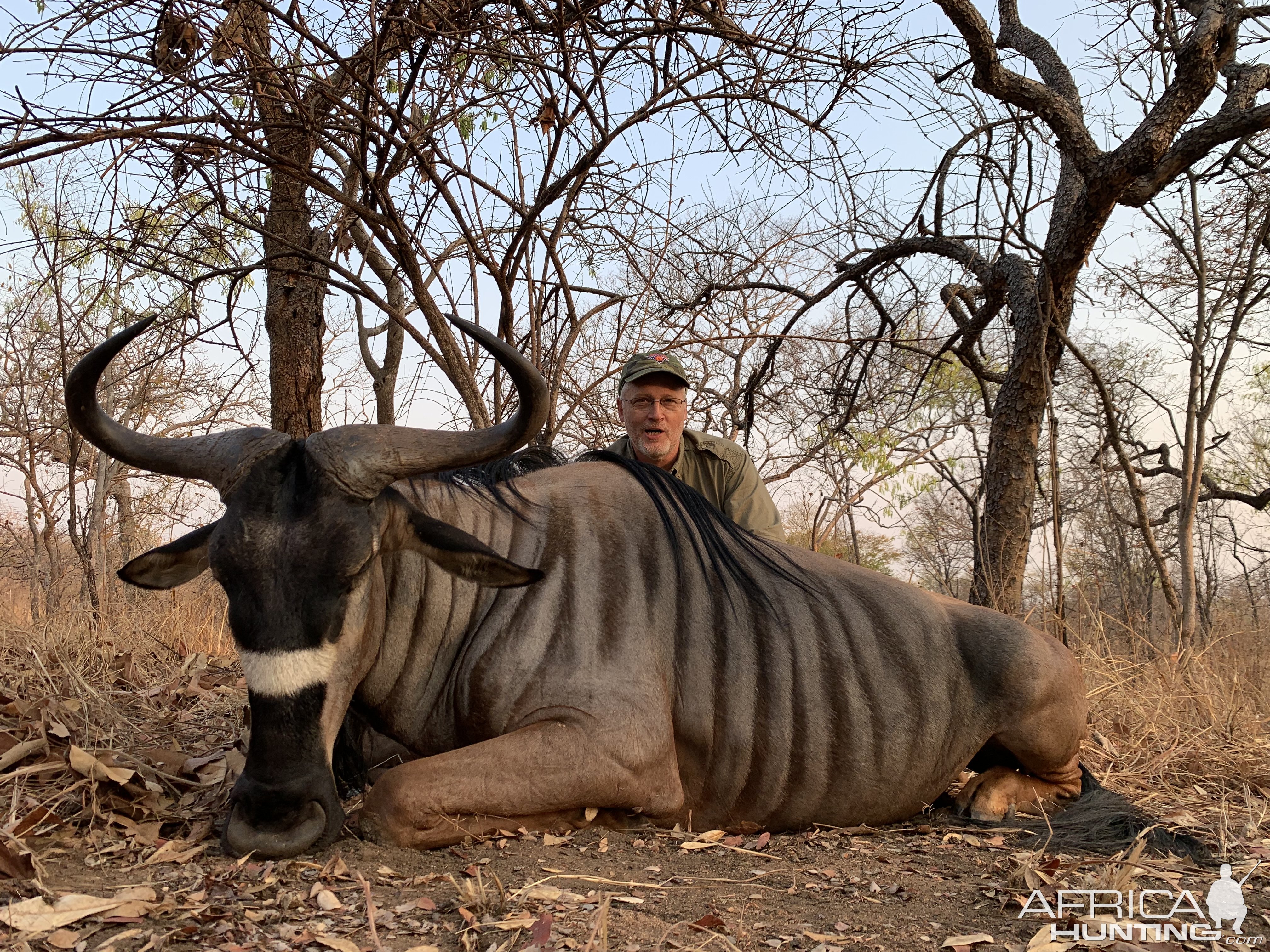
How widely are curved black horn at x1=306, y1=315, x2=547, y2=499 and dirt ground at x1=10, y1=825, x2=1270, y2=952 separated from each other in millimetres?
1148

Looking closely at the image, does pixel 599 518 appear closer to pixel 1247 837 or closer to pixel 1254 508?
pixel 1247 837

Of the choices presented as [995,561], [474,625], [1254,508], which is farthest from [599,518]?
[1254,508]

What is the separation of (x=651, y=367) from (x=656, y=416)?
0.29 metres

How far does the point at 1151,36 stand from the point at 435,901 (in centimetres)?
873

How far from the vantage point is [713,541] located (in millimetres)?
4059

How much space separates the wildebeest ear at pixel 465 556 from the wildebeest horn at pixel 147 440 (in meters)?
0.54

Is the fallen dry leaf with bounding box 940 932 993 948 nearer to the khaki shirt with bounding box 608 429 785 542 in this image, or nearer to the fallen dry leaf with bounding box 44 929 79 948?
the fallen dry leaf with bounding box 44 929 79 948

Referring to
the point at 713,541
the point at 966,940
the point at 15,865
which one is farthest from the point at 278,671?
the point at 966,940

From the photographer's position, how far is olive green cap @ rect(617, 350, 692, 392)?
5805mm

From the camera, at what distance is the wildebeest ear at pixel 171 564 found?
3.40 m

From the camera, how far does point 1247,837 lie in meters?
3.59

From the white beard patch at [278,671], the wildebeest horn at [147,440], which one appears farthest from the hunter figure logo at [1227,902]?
the wildebeest horn at [147,440]

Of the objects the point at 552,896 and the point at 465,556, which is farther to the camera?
the point at 465,556

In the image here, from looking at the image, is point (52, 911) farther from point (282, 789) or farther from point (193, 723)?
point (193, 723)
